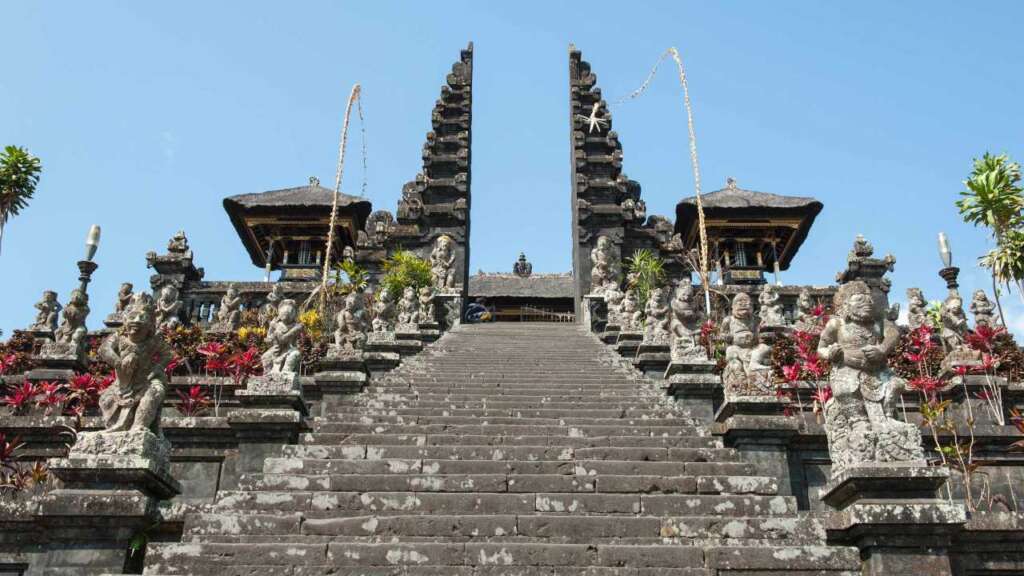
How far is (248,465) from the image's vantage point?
25.4 ft

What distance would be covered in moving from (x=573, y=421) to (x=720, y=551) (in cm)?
320

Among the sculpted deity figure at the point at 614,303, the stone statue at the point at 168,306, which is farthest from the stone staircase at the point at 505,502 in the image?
the stone statue at the point at 168,306

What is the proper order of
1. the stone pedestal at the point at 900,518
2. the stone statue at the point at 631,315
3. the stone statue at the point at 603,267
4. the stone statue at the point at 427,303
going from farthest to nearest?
the stone statue at the point at 603,267 < the stone statue at the point at 427,303 < the stone statue at the point at 631,315 < the stone pedestal at the point at 900,518

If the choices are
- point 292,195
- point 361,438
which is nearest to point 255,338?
point 361,438

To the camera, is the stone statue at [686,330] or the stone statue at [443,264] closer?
the stone statue at [686,330]

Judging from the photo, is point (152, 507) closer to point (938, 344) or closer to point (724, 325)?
point (724, 325)

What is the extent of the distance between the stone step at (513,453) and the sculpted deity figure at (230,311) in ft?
34.7

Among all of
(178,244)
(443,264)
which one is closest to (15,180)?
(178,244)

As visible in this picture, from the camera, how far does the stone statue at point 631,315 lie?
14.2 metres

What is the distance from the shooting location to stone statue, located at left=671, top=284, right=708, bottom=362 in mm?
9375

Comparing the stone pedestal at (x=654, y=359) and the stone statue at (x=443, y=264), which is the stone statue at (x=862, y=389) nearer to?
the stone pedestal at (x=654, y=359)

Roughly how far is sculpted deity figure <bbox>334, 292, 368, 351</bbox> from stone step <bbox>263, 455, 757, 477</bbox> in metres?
4.42

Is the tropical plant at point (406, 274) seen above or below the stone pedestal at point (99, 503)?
above

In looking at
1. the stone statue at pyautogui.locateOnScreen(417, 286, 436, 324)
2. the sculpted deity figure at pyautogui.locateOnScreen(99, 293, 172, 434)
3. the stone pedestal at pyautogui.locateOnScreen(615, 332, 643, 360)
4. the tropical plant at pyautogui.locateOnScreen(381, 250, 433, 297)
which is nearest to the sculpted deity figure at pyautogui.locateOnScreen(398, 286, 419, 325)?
the stone statue at pyautogui.locateOnScreen(417, 286, 436, 324)
